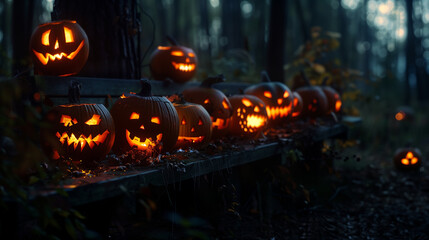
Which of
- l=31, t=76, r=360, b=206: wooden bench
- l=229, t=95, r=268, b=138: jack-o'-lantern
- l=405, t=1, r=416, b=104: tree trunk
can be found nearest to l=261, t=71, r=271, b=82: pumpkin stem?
l=31, t=76, r=360, b=206: wooden bench

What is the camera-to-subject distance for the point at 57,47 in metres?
2.91

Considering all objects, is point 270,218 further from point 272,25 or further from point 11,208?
point 272,25

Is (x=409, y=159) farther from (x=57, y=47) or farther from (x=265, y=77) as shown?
(x=57, y=47)

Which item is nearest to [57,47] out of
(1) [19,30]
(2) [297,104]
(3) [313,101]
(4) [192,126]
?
(4) [192,126]

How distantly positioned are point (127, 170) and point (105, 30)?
1.79m

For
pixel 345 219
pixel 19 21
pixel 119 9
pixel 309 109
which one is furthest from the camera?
pixel 19 21

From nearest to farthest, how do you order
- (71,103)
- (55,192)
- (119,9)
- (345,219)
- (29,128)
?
1. (29,128)
2. (55,192)
3. (71,103)
4. (119,9)
5. (345,219)

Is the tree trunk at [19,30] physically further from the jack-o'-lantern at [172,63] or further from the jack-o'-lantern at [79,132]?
the jack-o'-lantern at [79,132]

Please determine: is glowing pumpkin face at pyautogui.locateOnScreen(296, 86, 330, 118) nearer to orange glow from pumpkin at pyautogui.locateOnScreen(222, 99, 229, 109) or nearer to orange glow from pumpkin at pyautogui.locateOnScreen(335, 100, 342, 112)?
orange glow from pumpkin at pyautogui.locateOnScreen(335, 100, 342, 112)

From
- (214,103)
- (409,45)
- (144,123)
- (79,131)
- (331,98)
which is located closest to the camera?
(79,131)

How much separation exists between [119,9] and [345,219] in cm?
327

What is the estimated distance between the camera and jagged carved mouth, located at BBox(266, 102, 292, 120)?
15.0 feet

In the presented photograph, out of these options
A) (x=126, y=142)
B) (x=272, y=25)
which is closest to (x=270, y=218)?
(x=126, y=142)

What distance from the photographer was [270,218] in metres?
3.78
